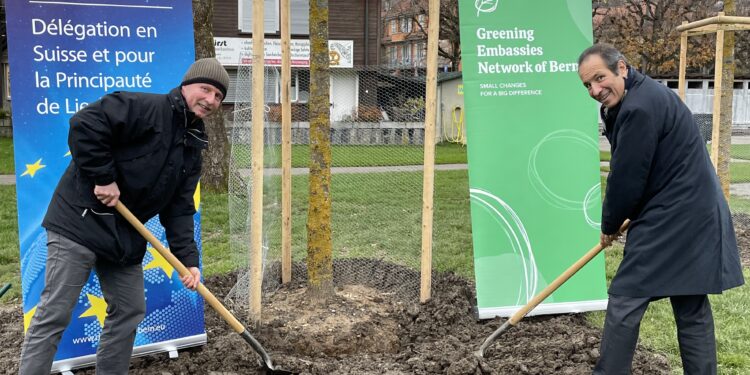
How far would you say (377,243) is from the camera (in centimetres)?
736

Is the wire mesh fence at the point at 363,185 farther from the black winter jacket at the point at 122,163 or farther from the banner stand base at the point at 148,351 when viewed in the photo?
the black winter jacket at the point at 122,163

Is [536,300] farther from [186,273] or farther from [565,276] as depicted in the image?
[186,273]

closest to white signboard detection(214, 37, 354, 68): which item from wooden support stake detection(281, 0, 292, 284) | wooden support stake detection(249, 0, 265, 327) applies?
wooden support stake detection(281, 0, 292, 284)

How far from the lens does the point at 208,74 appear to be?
3.20 m

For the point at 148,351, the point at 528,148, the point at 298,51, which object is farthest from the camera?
the point at 298,51

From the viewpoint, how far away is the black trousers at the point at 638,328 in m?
3.30

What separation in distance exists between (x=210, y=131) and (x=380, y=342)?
6.75 meters

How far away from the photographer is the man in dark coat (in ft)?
10.2

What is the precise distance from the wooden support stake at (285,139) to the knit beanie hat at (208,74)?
152 cm

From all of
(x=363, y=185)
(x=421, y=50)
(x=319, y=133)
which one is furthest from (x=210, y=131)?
(x=421, y=50)

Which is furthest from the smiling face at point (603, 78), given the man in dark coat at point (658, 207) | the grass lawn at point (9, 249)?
the grass lawn at point (9, 249)

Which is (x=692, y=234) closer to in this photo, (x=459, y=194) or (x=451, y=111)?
(x=459, y=194)

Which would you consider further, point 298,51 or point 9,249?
point 298,51

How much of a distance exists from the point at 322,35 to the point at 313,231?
1.40 metres
